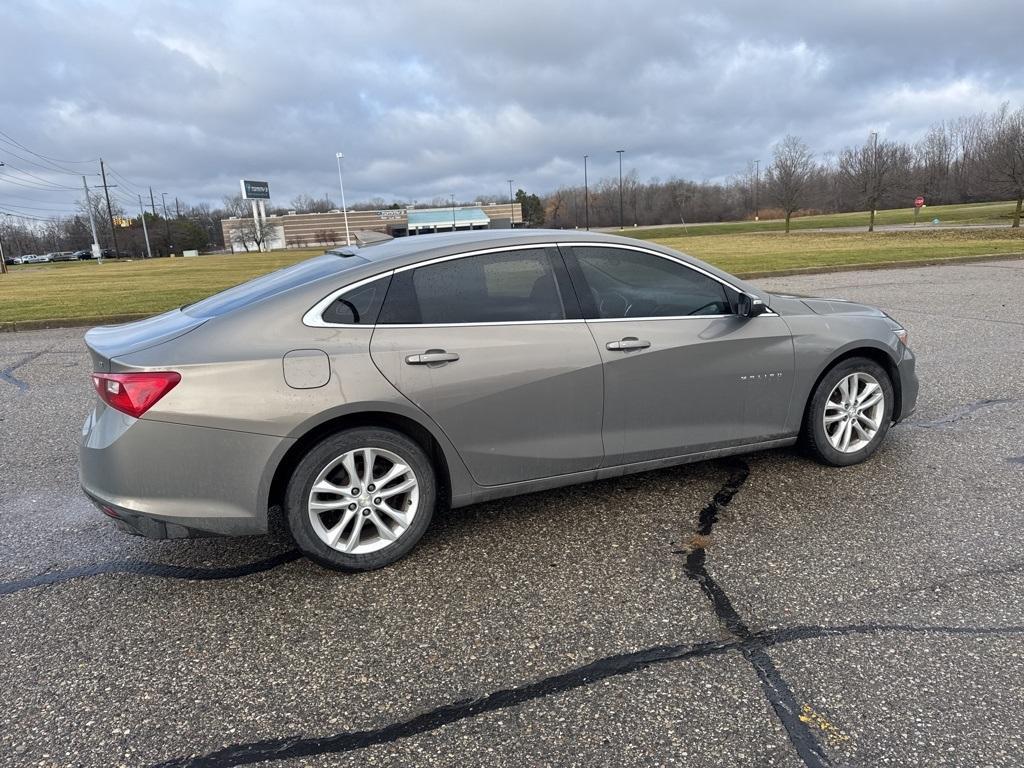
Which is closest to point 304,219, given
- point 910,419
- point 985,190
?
point 985,190

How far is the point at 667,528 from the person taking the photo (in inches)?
140

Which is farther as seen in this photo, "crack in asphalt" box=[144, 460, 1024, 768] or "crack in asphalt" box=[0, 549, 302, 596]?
"crack in asphalt" box=[0, 549, 302, 596]

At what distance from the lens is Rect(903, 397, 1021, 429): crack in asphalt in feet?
16.6

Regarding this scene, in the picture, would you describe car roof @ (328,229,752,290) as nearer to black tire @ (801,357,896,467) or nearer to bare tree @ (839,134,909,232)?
black tire @ (801,357,896,467)

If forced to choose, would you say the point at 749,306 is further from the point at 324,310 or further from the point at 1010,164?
the point at 1010,164

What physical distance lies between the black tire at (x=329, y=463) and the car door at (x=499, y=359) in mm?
209

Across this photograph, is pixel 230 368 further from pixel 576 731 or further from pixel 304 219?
pixel 304 219

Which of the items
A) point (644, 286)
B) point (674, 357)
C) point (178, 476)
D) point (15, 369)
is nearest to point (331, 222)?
point (15, 369)

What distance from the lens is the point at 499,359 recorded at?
331 cm

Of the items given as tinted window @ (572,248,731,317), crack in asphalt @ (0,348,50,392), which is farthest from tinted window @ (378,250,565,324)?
crack in asphalt @ (0,348,50,392)

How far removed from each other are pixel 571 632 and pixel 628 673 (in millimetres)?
318

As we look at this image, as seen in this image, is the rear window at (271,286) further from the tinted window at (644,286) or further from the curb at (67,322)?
the curb at (67,322)

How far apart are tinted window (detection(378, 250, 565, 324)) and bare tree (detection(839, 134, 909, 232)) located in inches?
2037

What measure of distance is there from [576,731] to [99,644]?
1966 millimetres
